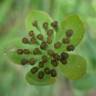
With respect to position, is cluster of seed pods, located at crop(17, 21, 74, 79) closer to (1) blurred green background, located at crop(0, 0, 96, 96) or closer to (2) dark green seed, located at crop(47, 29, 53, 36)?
(2) dark green seed, located at crop(47, 29, 53, 36)

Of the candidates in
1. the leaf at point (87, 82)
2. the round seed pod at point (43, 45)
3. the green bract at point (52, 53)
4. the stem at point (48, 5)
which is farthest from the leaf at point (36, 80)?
the stem at point (48, 5)

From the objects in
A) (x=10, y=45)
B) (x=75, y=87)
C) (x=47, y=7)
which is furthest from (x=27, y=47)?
(x=47, y=7)

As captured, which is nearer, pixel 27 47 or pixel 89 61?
pixel 27 47

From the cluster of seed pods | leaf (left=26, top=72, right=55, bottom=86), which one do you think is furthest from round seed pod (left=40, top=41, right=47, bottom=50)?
leaf (left=26, top=72, right=55, bottom=86)

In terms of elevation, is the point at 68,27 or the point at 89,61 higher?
the point at 68,27

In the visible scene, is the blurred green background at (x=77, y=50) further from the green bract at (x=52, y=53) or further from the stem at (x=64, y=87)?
the green bract at (x=52, y=53)

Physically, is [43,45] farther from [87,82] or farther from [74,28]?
[87,82]

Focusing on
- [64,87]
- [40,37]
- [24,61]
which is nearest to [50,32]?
[40,37]

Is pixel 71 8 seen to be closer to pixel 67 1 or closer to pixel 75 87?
pixel 67 1
